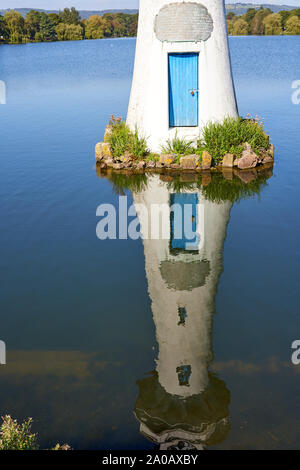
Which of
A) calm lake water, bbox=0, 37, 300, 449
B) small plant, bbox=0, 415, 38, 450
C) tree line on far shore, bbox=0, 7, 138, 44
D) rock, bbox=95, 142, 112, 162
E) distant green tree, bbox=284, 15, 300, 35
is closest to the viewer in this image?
small plant, bbox=0, 415, 38, 450

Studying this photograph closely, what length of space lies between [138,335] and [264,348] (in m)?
1.72

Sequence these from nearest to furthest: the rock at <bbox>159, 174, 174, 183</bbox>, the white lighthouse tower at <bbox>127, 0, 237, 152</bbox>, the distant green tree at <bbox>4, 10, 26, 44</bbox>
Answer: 1. the white lighthouse tower at <bbox>127, 0, 237, 152</bbox>
2. the rock at <bbox>159, 174, 174, 183</bbox>
3. the distant green tree at <bbox>4, 10, 26, 44</bbox>

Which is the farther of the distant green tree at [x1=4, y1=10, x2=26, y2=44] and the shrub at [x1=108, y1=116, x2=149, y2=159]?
the distant green tree at [x1=4, y1=10, x2=26, y2=44]

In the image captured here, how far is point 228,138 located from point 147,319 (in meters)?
7.76

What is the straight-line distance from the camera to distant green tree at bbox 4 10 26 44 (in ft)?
273

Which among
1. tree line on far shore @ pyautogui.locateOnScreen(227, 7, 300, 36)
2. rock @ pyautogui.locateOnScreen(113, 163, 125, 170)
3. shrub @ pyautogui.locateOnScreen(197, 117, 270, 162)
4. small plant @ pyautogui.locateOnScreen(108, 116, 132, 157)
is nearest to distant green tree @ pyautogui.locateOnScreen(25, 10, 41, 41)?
tree line on far shore @ pyautogui.locateOnScreen(227, 7, 300, 36)

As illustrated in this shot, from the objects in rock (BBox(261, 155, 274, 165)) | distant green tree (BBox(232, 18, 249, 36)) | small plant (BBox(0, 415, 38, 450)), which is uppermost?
distant green tree (BBox(232, 18, 249, 36))

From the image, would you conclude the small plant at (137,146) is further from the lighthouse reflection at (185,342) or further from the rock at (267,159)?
the lighthouse reflection at (185,342)

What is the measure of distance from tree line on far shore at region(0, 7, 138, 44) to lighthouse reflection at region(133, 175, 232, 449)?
282 feet

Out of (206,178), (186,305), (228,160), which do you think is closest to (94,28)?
(228,160)

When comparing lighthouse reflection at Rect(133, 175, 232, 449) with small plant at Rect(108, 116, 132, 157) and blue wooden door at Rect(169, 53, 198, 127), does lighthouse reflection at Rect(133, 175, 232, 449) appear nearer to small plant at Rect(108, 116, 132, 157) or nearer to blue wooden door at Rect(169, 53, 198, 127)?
small plant at Rect(108, 116, 132, 157)

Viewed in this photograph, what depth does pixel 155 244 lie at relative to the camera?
29.8ft

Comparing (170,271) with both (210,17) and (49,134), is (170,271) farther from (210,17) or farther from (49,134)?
(49,134)
